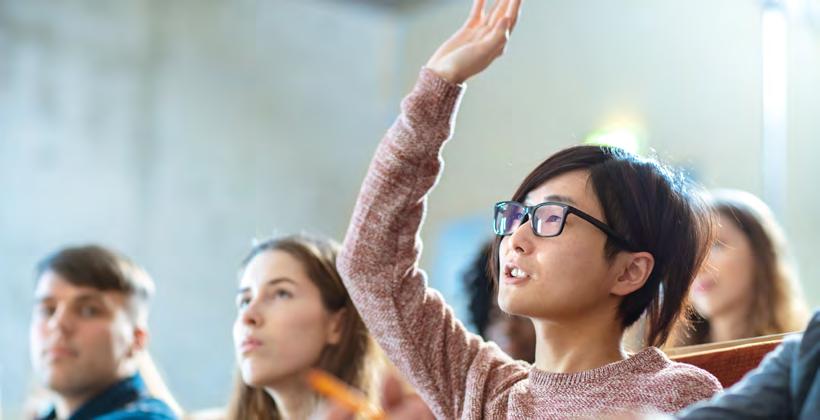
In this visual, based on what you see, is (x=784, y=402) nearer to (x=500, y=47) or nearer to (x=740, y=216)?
(x=500, y=47)

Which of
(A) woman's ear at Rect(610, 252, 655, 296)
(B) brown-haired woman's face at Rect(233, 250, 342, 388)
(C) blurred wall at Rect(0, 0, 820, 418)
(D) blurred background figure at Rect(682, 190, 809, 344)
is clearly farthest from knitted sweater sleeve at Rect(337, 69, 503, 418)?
(C) blurred wall at Rect(0, 0, 820, 418)

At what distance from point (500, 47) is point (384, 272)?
1.21 feet

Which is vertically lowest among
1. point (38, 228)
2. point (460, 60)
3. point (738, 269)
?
point (38, 228)

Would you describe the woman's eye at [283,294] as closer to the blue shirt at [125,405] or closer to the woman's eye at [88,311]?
the blue shirt at [125,405]

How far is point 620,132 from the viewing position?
18.8ft

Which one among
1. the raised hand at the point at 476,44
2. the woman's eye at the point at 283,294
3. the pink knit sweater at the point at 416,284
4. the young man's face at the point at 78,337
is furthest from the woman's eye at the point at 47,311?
the raised hand at the point at 476,44

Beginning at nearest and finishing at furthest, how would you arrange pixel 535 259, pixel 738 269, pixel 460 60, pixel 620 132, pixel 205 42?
pixel 535 259, pixel 460 60, pixel 738 269, pixel 620 132, pixel 205 42

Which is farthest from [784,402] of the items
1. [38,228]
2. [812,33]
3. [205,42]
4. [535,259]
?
[205,42]

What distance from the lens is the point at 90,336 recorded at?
2682 millimetres

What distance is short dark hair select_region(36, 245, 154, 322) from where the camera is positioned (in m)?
2.74

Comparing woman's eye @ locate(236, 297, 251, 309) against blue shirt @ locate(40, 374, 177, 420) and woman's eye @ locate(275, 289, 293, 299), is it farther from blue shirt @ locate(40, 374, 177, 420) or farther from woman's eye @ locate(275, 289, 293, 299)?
blue shirt @ locate(40, 374, 177, 420)

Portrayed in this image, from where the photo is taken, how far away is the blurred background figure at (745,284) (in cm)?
257

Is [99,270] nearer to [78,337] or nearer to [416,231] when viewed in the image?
[78,337]

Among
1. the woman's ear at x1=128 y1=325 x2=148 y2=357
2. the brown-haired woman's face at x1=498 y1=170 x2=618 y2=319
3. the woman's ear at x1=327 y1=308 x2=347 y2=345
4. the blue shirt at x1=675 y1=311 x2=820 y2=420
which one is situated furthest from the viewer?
the woman's ear at x1=128 y1=325 x2=148 y2=357
